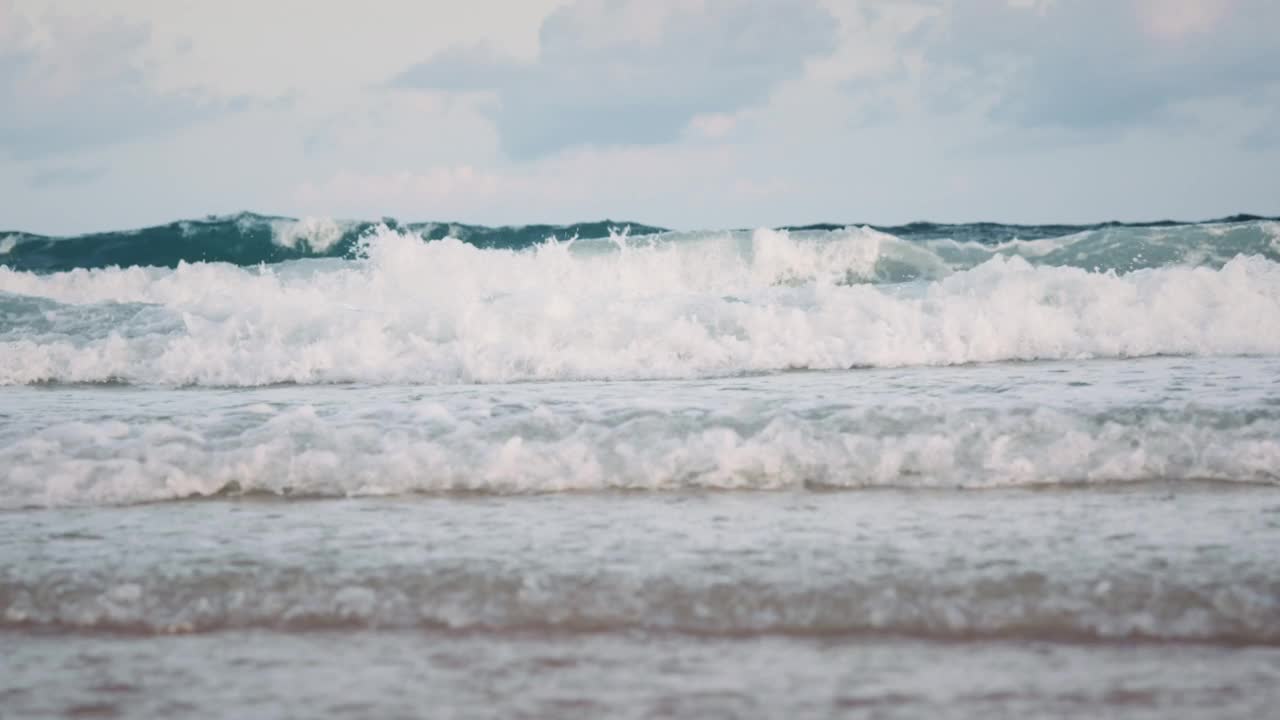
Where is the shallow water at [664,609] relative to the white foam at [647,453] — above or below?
below

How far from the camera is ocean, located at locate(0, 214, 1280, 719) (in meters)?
2.68

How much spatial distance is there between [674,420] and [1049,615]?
246 centimetres

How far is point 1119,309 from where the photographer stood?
9.12 m

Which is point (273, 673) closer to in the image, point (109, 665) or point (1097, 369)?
point (109, 665)

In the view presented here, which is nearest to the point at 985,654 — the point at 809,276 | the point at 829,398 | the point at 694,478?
the point at 694,478

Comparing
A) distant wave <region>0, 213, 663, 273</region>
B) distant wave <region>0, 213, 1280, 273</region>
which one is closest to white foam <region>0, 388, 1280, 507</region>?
distant wave <region>0, 213, 1280, 273</region>

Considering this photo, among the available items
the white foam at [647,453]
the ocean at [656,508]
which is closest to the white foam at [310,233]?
the ocean at [656,508]

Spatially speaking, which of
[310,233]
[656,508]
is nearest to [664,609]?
[656,508]

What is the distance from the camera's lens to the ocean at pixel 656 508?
8.78 feet

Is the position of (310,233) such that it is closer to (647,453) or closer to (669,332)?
(669,332)

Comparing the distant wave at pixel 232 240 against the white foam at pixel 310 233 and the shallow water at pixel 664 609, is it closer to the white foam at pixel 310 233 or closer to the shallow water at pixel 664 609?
the white foam at pixel 310 233

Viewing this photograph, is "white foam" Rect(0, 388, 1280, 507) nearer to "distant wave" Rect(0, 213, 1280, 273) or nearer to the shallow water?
the shallow water

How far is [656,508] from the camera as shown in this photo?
4.20 meters

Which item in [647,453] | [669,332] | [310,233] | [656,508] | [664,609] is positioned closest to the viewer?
[664,609]
